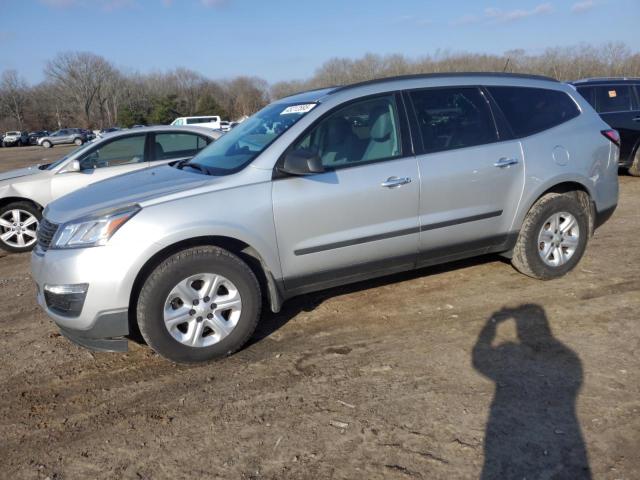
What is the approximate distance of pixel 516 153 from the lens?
439cm

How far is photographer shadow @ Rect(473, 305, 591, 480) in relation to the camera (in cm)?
245

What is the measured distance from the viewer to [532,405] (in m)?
2.91

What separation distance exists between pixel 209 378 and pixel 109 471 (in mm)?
928

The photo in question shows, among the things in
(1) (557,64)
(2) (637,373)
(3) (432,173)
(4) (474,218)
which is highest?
(1) (557,64)

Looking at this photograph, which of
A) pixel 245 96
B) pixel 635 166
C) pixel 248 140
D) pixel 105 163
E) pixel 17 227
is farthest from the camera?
pixel 245 96

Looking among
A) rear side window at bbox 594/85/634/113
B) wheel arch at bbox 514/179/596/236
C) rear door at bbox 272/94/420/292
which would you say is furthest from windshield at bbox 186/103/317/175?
rear side window at bbox 594/85/634/113

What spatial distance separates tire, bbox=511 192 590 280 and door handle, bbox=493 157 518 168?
1.66 feet

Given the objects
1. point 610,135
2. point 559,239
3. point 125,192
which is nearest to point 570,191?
point 559,239

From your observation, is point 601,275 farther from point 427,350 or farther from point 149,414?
point 149,414

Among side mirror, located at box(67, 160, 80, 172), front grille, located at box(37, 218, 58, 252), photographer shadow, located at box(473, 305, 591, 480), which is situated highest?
side mirror, located at box(67, 160, 80, 172)

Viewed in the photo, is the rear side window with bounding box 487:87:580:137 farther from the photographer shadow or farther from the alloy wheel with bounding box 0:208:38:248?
the alloy wheel with bounding box 0:208:38:248

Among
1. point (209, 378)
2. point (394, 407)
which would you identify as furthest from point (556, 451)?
point (209, 378)

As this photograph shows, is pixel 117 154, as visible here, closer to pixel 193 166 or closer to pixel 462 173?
pixel 193 166

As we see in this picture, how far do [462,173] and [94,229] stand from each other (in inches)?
106
